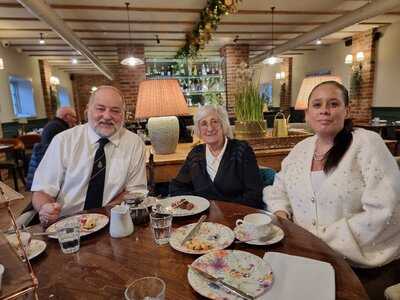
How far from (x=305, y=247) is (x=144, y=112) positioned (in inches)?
70.4

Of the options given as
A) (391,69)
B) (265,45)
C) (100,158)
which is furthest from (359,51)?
(100,158)

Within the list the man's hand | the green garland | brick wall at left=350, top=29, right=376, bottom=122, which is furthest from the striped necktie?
brick wall at left=350, top=29, right=376, bottom=122

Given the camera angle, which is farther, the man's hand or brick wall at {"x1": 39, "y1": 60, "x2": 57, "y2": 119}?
brick wall at {"x1": 39, "y1": 60, "x2": 57, "y2": 119}

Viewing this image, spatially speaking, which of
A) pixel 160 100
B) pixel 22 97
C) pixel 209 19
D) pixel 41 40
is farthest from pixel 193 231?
pixel 22 97

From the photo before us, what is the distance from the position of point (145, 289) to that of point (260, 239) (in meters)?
0.44

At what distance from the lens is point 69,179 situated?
1.65 metres

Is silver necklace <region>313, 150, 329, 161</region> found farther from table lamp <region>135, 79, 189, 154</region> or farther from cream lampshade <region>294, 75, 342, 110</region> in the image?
table lamp <region>135, 79, 189, 154</region>

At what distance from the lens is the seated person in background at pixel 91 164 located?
1638mm

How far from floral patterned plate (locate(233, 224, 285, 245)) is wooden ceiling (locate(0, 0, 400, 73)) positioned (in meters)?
4.19

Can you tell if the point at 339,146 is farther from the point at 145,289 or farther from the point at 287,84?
the point at 287,84

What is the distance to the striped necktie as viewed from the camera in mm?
1636

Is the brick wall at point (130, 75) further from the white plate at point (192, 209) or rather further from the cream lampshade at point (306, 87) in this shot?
the white plate at point (192, 209)

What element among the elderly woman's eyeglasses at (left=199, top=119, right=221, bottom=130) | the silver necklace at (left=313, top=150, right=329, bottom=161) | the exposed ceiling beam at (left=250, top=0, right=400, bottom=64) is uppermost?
the exposed ceiling beam at (left=250, top=0, right=400, bottom=64)

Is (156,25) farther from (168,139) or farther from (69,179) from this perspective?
(69,179)
